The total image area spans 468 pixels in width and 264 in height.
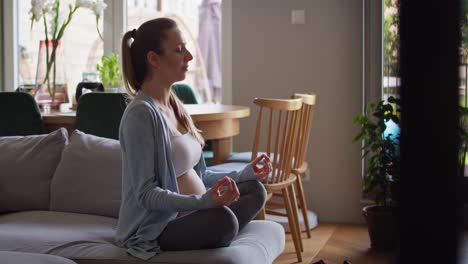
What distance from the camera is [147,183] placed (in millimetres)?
1854

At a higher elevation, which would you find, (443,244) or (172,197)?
(443,244)

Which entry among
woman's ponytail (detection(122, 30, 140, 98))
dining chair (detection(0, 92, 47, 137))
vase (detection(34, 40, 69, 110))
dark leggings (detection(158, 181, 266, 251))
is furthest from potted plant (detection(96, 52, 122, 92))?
dark leggings (detection(158, 181, 266, 251))

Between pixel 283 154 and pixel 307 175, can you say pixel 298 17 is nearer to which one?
pixel 307 175

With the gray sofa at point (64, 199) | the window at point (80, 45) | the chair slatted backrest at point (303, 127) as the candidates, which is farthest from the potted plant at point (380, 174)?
the window at point (80, 45)

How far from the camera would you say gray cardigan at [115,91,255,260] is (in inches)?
71.7

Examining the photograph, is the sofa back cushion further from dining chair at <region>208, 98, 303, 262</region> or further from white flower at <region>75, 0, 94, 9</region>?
white flower at <region>75, 0, 94, 9</region>

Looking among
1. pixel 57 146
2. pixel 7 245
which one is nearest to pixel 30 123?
pixel 57 146

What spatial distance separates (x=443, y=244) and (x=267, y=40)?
400cm

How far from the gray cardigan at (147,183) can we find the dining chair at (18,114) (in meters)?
1.51

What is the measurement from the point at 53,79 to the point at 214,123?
1072 millimetres

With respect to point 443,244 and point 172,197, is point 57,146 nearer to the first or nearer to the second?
point 172,197

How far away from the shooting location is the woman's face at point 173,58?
2.05m

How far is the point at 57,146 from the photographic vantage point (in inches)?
104

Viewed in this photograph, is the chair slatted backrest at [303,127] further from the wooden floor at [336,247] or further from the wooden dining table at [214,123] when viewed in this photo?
the wooden floor at [336,247]
